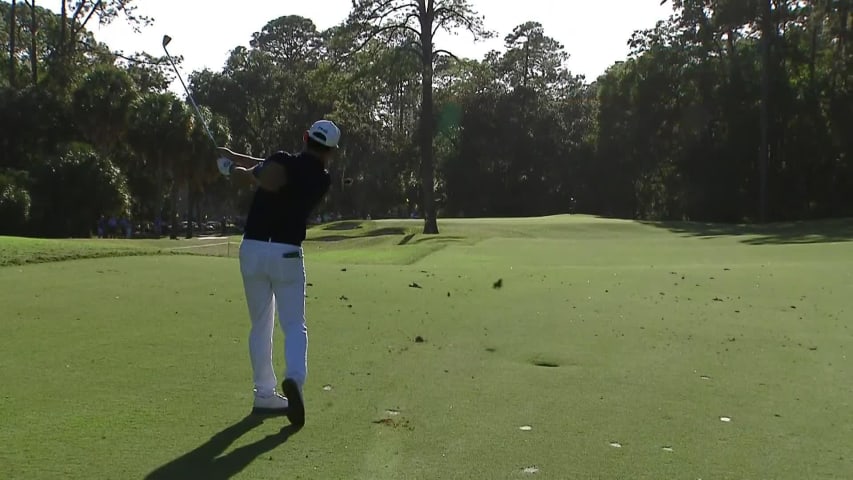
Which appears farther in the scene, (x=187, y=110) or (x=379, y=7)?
(x=187, y=110)

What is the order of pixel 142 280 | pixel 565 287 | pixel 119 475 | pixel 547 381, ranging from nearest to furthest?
pixel 119 475, pixel 547 381, pixel 142 280, pixel 565 287

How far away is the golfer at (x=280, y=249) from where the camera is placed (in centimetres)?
573

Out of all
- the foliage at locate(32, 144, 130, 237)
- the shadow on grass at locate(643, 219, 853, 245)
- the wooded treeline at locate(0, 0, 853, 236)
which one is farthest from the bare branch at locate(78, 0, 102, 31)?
the shadow on grass at locate(643, 219, 853, 245)

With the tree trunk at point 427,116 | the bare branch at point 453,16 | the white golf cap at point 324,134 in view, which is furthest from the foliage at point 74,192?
the white golf cap at point 324,134

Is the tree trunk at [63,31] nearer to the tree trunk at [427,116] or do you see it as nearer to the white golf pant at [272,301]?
the tree trunk at [427,116]

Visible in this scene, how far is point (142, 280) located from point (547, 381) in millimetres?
8511

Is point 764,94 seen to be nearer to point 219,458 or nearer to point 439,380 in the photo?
point 439,380

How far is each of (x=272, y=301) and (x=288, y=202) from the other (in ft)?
2.34

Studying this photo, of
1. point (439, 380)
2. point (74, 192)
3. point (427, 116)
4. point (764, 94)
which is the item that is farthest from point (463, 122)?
point (439, 380)

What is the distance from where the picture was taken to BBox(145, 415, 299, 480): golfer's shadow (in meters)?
4.53

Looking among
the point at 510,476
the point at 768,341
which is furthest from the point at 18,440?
the point at 768,341

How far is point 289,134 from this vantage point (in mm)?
74500

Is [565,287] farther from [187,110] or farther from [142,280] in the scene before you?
[187,110]

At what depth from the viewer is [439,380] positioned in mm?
7066
